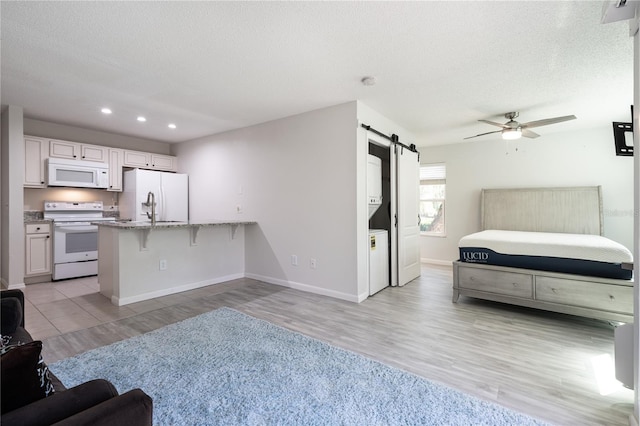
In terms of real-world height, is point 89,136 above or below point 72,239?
above

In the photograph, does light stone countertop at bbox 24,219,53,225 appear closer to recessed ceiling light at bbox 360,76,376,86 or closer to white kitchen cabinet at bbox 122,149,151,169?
white kitchen cabinet at bbox 122,149,151,169

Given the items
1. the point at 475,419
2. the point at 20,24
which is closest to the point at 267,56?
the point at 20,24

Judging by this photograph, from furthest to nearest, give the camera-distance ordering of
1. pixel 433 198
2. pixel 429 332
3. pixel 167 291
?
pixel 433 198, pixel 167 291, pixel 429 332

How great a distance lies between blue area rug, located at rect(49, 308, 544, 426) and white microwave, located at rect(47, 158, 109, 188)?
368 centimetres

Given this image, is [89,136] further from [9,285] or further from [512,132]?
[512,132]

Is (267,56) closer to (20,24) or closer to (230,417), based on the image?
(20,24)

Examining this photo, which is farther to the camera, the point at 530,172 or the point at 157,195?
the point at 157,195

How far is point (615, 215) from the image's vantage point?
4617 mm

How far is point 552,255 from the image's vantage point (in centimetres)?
318

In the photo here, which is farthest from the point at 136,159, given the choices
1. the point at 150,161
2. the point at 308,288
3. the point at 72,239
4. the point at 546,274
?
the point at 546,274

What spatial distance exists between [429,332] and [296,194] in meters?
2.43

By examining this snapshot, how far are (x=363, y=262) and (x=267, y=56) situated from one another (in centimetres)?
253

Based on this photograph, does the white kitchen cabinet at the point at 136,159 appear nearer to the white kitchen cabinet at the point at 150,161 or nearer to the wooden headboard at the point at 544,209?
the white kitchen cabinet at the point at 150,161

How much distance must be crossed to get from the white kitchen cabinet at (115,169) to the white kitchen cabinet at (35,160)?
867 mm
